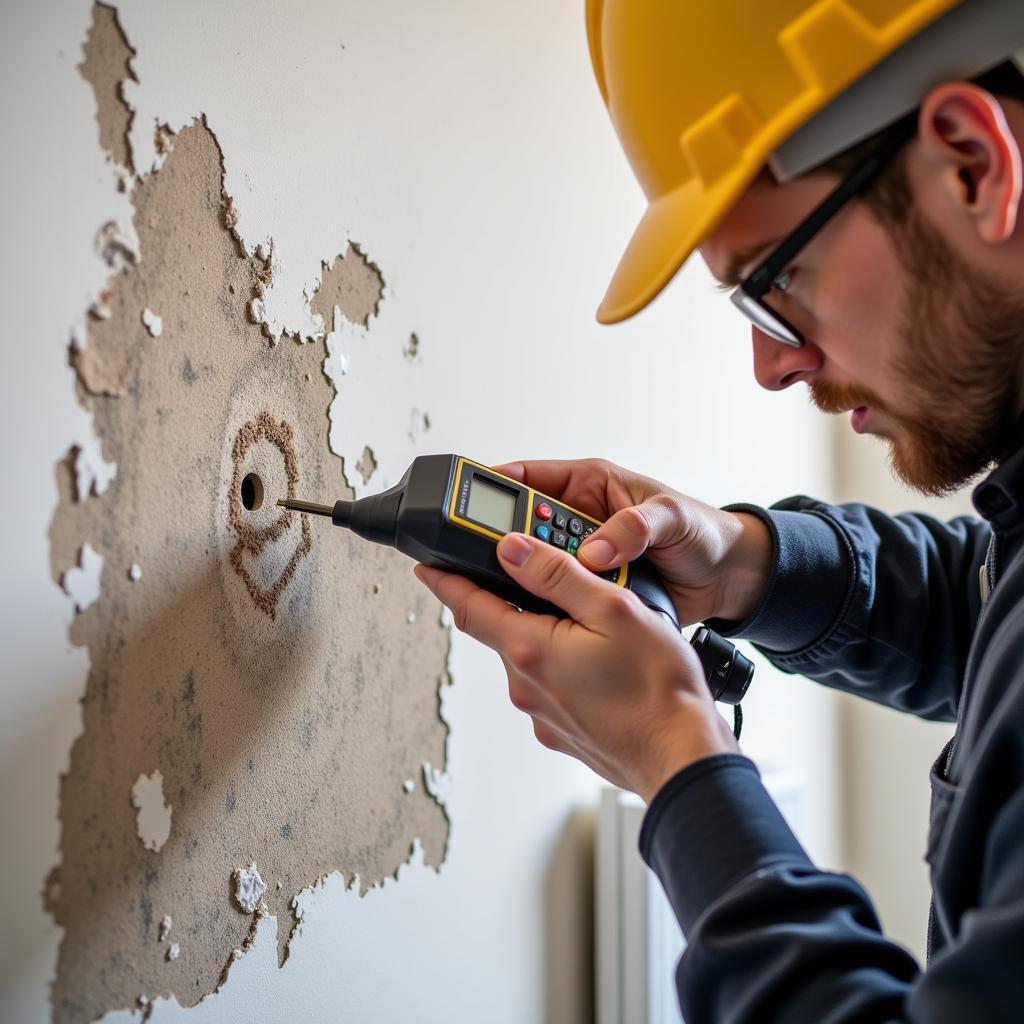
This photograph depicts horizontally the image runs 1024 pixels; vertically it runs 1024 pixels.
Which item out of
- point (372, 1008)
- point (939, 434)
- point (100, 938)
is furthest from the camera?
point (372, 1008)

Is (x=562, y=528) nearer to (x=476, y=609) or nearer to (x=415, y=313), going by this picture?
(x=476, y=609)

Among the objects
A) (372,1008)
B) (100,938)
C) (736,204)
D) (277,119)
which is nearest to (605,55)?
(736,204)

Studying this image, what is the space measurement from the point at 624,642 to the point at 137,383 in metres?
0.36

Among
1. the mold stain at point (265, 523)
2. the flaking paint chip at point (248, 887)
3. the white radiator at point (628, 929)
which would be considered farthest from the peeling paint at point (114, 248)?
the white radiator at point (628, 929)

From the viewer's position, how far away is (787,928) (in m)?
0.49

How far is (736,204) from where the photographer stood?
67 centimetres

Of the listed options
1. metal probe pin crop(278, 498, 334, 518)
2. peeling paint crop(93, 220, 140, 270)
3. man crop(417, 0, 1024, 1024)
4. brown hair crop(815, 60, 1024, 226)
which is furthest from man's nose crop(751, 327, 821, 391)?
peeling paint crop(93, 220, 140, 270)

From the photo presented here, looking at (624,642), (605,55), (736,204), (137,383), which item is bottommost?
(624,642)

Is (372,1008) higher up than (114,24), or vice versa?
(114,24)

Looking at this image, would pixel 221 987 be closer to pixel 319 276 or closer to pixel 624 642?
pixel 624 642

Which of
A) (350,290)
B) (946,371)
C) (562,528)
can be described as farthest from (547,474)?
(946,371)

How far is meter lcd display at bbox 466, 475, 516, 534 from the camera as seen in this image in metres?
0.68

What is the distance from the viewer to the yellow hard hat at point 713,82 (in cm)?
58

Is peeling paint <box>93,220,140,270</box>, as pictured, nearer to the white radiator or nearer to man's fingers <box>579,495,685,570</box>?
man's fingers <box>579,495,685,570</box>
